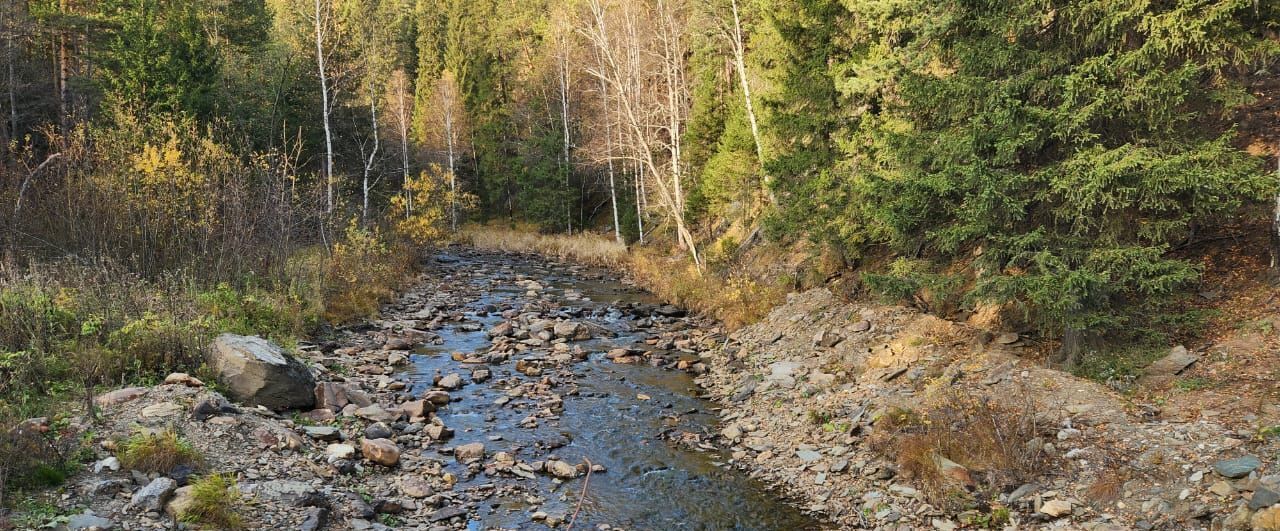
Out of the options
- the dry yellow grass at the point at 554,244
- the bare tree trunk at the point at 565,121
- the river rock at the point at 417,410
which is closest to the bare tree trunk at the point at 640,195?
the dry yellow grass at the point at 554,244

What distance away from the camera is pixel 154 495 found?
6.10 m

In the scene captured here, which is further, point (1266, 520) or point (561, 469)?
point (561, 469)

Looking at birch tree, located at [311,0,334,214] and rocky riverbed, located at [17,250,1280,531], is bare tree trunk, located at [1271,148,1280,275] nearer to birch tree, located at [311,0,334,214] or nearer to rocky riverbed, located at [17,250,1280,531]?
rocky riverbed, located at [17,250,1280,531]

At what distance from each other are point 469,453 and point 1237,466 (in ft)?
27.8

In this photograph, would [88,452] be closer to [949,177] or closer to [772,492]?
[772,492]

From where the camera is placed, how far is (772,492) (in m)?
8.55

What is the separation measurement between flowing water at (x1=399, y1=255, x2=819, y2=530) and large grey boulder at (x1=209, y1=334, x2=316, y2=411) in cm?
219

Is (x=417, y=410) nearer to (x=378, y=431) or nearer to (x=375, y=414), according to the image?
(x=375, y=414)

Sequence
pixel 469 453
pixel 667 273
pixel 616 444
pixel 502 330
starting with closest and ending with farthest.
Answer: pixel 469 453 → pixel 616 444 → pixel 502 330 → pixel 667 273

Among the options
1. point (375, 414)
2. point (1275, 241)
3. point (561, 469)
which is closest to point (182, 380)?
point (375, 414)

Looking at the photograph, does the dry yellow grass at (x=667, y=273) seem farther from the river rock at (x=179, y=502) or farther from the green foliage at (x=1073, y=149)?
the river rock at (x=179, y=502)

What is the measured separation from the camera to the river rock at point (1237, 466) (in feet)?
19.8

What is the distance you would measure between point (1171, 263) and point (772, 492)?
5499 millimetres

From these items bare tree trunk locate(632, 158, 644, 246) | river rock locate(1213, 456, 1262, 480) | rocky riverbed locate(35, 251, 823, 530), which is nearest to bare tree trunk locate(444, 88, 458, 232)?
bare tree trunk locate(632, 158, 644, 246)
